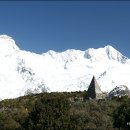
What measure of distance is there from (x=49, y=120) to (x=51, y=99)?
177 inches

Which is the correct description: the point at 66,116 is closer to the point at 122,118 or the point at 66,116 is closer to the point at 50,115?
the point at 50,115

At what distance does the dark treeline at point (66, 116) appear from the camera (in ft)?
228

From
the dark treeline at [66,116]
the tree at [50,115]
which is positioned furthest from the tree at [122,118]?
the tree at [50,115]

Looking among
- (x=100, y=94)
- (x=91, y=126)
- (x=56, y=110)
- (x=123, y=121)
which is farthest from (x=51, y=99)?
(x=100, y=94)

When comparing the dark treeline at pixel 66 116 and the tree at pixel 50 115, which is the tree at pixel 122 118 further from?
the tree at pixel 50 115

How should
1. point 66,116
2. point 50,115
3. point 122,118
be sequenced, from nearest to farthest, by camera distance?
point 66,116 → point 50,115 → point 122,118

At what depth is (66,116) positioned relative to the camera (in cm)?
7012

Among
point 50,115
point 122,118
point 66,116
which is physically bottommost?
point 66,116

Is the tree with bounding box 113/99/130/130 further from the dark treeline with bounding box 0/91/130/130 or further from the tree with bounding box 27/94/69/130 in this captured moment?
the tree with bounding box 27/94/69/130

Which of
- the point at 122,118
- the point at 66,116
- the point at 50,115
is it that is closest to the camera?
the point at 66,116

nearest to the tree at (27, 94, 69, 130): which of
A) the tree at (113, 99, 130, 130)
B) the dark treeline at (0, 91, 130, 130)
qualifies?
the dark treeline at (0, 91, 130, 130)

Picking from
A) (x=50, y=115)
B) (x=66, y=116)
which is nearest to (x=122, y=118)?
(x=66, y=116)

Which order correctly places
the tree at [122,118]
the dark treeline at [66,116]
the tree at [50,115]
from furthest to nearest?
the tree at [122,118] → the dark treeline at [66,116] → the tree at [50,115]

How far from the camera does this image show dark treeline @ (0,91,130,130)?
69.4m
